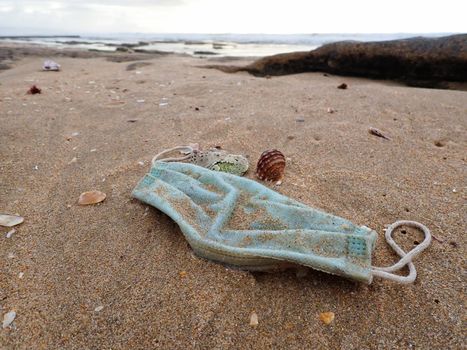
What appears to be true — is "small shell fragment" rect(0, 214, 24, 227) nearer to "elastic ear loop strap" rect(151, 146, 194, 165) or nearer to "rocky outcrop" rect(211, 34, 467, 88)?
"elastic ear loop strap" rect(151, 146, 194, 165)

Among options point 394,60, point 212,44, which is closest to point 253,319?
point 394,60

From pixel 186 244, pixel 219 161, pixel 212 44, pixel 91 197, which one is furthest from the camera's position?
pixel 212 44

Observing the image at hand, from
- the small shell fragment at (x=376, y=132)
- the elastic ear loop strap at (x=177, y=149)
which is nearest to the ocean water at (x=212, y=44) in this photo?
the small shell fragment at (x=376, y=132)

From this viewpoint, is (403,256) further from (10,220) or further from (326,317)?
(10,220)

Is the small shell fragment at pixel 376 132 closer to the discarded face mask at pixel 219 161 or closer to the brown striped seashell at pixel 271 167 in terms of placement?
the brown striped seashell at pixel 271 167

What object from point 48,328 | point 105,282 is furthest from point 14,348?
point 105,282

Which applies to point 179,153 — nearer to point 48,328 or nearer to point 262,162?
point 262,162

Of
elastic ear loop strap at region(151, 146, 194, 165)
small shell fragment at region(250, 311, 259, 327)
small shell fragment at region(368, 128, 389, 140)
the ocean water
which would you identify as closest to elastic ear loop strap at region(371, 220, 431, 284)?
small shell fragment at region(250, 311, 259, 327)
